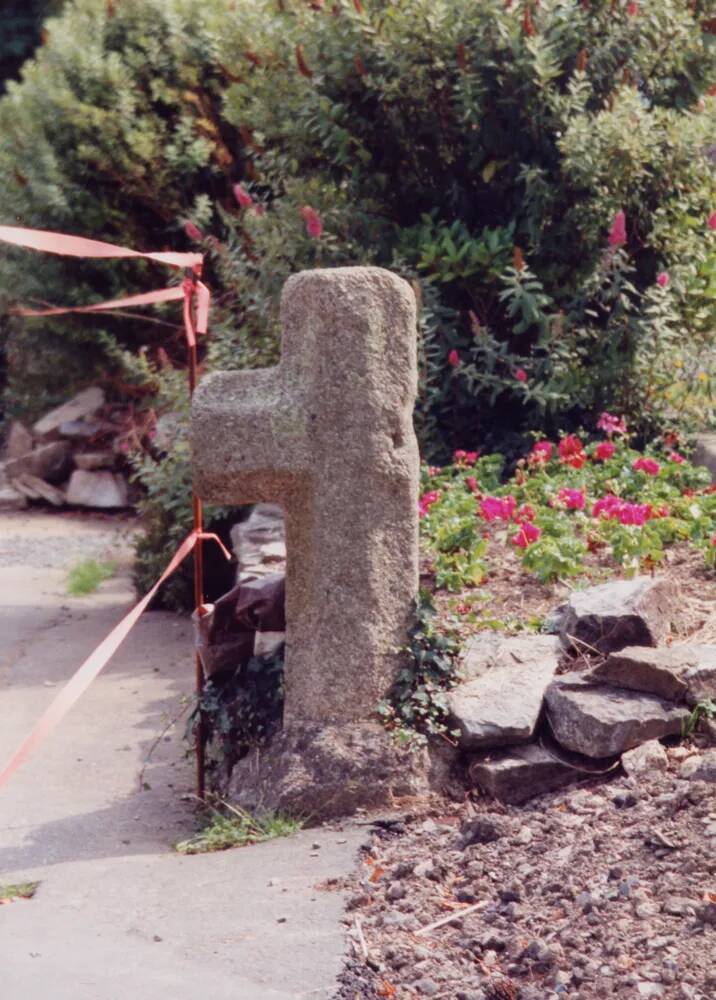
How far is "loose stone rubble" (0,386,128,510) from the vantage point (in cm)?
1091

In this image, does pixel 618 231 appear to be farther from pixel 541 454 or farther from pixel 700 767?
pixel 700 767

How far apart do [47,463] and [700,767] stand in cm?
857

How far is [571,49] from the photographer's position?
6.72 m

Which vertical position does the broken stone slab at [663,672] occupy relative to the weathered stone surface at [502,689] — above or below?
above

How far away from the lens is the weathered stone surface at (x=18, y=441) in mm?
11703

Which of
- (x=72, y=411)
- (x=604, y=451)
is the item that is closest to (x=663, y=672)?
(x=604, y=451)

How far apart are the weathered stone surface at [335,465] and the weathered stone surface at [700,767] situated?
84 cm

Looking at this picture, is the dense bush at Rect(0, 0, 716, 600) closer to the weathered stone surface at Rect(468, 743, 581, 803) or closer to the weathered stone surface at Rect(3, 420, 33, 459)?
the weathered stone surface at Rect(468, 743, 581, 803)

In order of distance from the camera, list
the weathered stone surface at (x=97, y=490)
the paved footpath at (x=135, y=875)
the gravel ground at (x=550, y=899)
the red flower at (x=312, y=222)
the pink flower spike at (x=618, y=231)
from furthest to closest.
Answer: the weathered stone surface at (x=97, y=490), the red flower at (x=312, y=222), the pink flower spike at (x=618, y=231), the paved footpath at (x=135, y=875), the gravel ground at (x=550, y=899)

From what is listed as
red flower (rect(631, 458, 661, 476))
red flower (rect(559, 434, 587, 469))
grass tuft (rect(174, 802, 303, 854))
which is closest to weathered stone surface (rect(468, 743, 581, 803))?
grass tuft (rect(174, 802, 303, 854))

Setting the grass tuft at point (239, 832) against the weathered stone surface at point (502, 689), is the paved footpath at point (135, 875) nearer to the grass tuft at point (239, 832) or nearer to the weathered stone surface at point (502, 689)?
the grass tuft at point (239, 832)

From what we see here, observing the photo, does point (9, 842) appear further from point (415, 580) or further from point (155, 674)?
point (155, 674)

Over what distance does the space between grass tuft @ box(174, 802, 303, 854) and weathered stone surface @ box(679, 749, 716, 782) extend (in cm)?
103

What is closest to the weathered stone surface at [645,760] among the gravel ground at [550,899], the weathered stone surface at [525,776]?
the gravel ground at [550,899]
